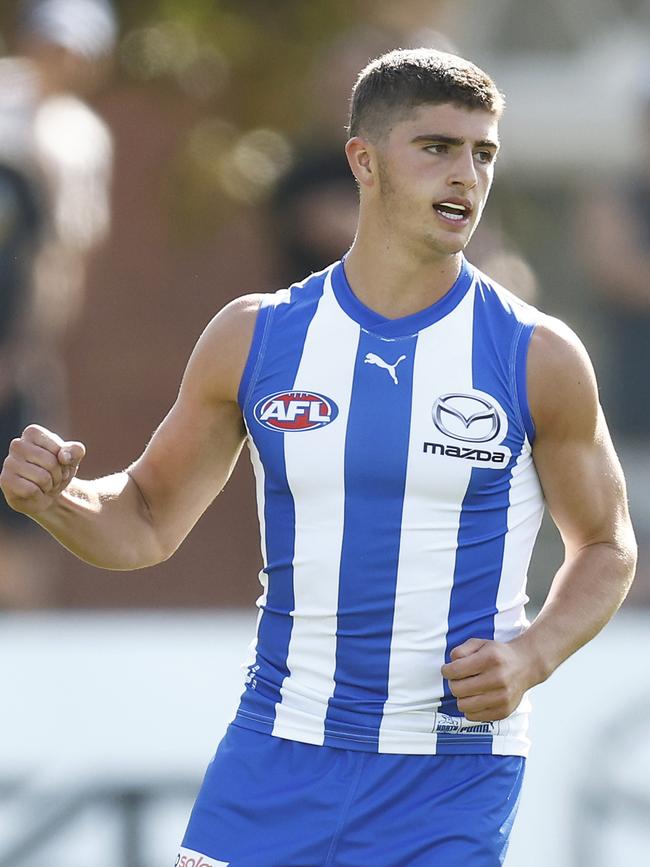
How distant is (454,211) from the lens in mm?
3826

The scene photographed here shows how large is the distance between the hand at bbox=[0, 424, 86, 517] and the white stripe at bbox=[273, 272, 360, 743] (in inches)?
19.8

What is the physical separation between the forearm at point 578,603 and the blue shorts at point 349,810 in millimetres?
288

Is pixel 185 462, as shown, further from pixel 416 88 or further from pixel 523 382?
pixel 416 88

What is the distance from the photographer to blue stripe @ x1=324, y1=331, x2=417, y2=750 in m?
3.77

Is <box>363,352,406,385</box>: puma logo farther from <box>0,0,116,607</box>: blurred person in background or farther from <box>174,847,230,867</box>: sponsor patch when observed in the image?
<box>0,0,116,607</box>: blurred person in background

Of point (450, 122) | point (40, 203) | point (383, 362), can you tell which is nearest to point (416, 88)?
point (450, 122)

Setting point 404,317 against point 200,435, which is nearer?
point 404,317

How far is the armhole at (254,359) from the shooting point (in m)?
3.91

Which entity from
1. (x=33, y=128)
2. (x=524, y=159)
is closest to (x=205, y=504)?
(x=33, y=128)

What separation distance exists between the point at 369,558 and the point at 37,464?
76 cm

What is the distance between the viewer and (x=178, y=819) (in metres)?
5.55

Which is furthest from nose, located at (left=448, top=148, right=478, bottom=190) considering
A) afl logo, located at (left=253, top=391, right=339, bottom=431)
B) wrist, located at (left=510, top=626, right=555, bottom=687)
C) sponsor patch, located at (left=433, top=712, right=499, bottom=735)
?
sponsor patch, located at (left=433, top=712, right=499, bottom=735)

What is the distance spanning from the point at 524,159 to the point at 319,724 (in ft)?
23.0

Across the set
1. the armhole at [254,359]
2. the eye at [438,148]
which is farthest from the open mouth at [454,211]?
the armhole at [254,359]
